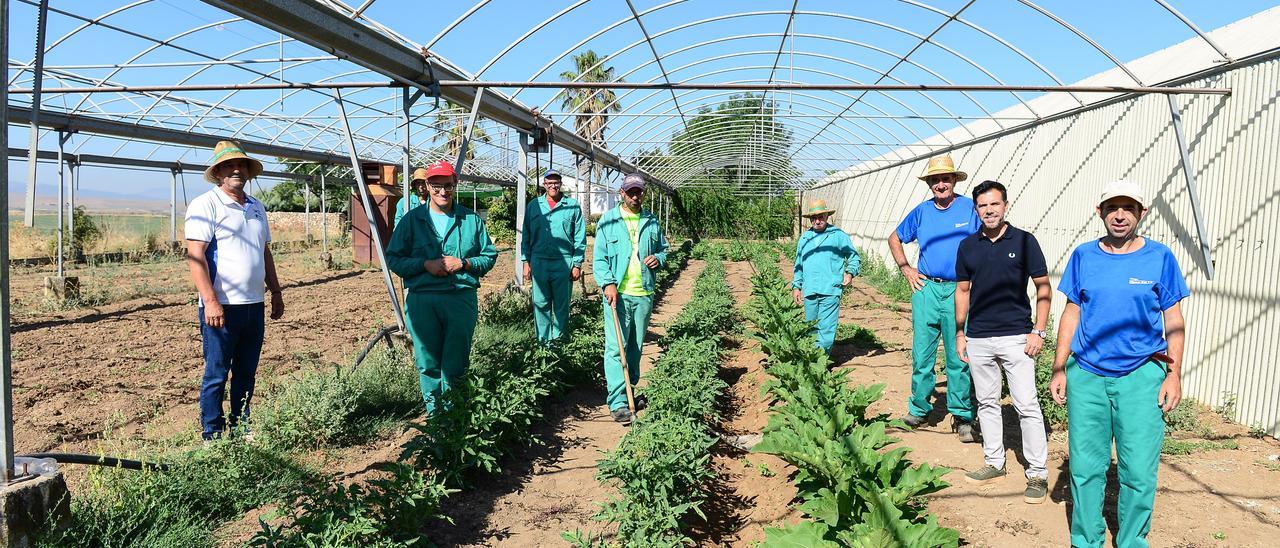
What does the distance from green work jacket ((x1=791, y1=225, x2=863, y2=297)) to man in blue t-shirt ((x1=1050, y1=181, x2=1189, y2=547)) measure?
3113 mm

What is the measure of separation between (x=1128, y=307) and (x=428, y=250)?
389 centimetres

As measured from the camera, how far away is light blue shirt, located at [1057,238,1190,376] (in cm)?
303

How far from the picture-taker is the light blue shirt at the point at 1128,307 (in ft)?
9.94

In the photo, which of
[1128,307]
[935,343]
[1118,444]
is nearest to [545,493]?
[935,343]

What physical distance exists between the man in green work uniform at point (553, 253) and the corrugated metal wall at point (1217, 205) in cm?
522

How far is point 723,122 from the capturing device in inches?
657

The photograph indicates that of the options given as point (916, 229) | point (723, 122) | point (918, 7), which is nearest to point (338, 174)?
point (723, 122)

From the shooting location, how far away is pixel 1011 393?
391 centimetres

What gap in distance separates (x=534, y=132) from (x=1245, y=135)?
7386 mm

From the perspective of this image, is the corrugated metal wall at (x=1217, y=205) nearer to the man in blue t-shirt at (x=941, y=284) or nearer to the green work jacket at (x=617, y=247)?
the man in blue t-shirt at (x=941, y=284)

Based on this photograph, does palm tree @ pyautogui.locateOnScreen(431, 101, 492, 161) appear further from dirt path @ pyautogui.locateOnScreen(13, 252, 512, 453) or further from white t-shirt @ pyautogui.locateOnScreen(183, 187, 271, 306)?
white t-shirt @ pyautogui.locateOnScreen(183, 187, 271, 306)

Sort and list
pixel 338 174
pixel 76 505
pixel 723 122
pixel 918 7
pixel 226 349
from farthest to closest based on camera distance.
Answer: pixel 338 174 → pixel 723 122 → pixel 918 7 → pixel 226 349 → pixel 76 505

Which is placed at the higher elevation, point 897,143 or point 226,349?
point 897,143

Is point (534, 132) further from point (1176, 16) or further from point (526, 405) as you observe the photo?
point (1176, 16)
